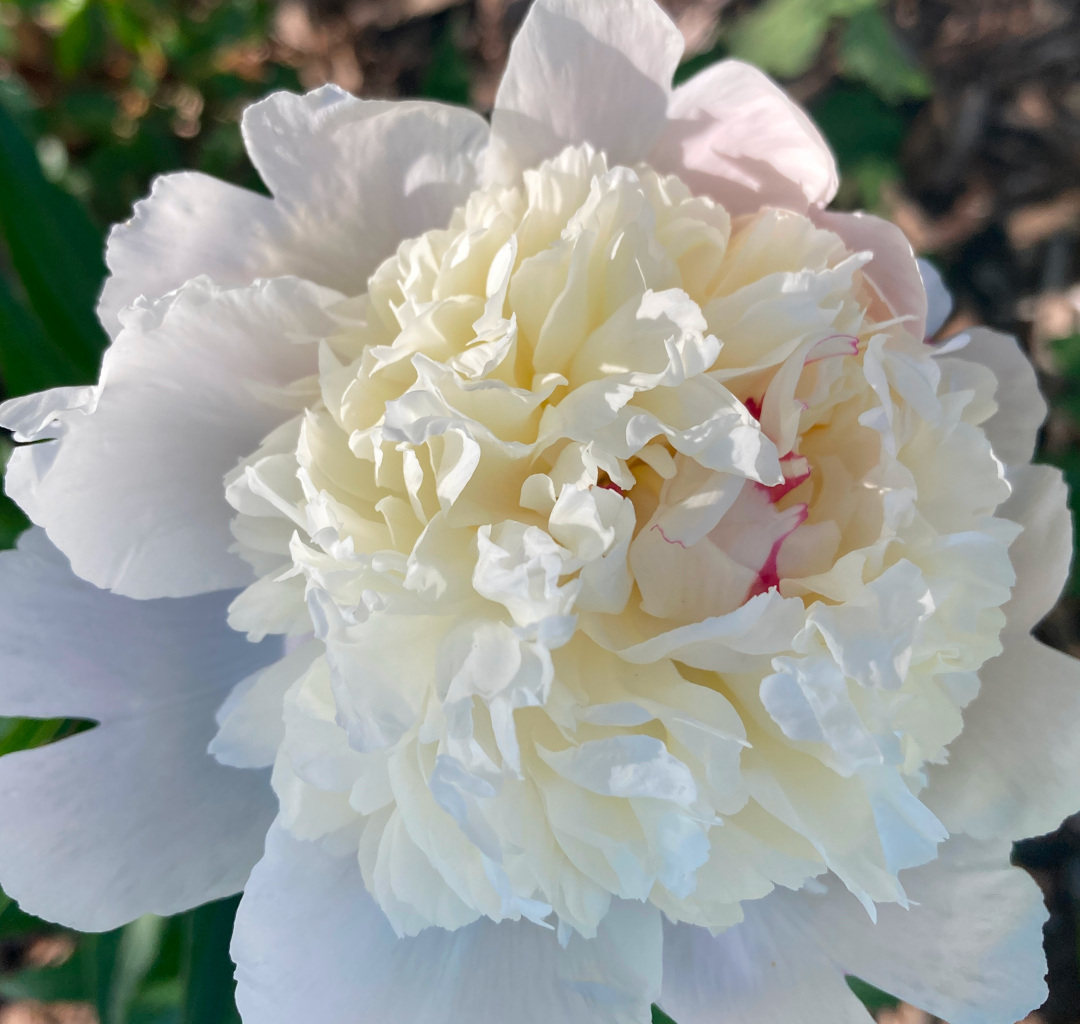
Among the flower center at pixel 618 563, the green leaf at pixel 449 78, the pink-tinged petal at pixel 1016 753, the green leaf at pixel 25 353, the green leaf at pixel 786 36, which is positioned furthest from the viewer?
the green leaf at pixel 449 78

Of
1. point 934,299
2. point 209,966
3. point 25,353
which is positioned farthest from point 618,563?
point 25,353

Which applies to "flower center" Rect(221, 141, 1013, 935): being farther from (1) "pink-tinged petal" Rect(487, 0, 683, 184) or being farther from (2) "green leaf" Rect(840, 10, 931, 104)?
(2) "green leaf" Rect(840, 10, 931, 104)

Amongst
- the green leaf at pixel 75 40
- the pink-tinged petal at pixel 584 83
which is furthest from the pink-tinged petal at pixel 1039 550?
the green leaf at pixel 75 40

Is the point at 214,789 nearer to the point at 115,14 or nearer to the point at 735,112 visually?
the point at 735,112

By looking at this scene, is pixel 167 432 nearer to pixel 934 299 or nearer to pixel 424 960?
pixel 424 960

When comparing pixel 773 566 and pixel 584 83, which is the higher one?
pixel 584 83

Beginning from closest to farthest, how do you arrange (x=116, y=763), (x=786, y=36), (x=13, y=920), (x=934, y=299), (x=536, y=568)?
(x=536, y=568)
(x=116, y=763)
(x=934, y=299)
(x=13, y=920)
(x=786, y=36)

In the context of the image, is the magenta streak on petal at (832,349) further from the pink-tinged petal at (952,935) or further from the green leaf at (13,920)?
the green leaf at (13,920)
